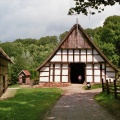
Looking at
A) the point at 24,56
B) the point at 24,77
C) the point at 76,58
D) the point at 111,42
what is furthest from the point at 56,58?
the point at 24,56

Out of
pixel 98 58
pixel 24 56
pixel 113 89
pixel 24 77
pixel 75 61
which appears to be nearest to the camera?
pixel 113 89

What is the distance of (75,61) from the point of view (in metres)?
46.5

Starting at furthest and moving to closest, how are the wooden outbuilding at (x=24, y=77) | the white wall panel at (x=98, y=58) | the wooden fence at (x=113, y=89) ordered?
the wooden outbuilding at (x=24, y=77) < the white wall panel at (x=98, y=58) < the wooden fence at (x=113, y=89)

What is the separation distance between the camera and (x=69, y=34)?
4644 centimetres

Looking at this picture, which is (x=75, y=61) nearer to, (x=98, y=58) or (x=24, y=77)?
(x=98, y=58)

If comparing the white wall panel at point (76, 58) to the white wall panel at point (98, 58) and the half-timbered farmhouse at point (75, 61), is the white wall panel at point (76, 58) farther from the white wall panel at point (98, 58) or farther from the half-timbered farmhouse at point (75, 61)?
the white wall panel at point (98, 58)

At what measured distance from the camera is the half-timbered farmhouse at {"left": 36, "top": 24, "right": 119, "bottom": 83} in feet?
151

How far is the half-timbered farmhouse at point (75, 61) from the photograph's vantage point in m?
46.1

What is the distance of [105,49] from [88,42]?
739 centimetres

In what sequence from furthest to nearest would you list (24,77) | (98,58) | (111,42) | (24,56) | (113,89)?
(24,56)
(24,77)
(111,42)
(98,58)
(113,89)

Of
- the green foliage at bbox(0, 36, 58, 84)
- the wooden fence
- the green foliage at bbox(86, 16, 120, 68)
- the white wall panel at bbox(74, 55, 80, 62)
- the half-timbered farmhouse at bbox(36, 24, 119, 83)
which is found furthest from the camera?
the green foliage at bbox(0, 36, 58, 84)

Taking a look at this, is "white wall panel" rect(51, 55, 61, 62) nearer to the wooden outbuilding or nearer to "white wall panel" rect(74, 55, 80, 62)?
"white wall panel" rect(74, 55, 80, 62)

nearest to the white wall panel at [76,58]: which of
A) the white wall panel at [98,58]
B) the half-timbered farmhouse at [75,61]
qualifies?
the half-timbered farmhouse at [75,61]

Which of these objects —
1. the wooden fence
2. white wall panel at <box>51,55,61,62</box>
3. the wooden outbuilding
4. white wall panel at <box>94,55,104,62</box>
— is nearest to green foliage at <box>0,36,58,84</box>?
the wooden outbuilding
